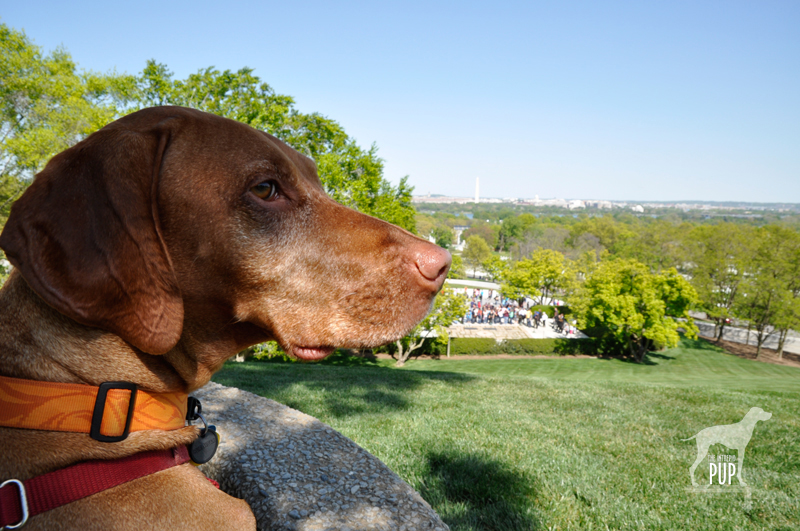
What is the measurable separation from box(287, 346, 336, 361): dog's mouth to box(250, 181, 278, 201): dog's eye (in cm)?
62

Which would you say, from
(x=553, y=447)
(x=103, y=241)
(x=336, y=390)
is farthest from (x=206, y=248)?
(x=336, y=390)

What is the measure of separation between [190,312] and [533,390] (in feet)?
36.1

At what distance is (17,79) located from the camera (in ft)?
75.6

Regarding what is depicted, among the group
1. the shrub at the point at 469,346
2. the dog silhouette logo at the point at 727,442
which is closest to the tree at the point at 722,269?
the shrub at the point at 469,346

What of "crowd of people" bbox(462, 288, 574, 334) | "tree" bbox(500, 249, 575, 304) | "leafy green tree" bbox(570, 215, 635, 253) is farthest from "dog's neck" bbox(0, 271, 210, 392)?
"leafy green tree" bbox(570, 215, 635, 253)

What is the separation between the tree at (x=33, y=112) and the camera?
21516 millimetres

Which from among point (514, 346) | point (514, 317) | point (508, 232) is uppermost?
point (508, 232)

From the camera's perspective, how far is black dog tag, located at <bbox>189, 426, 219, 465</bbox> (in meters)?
1.95

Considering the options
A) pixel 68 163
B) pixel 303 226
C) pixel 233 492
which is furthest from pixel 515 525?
pixel 68 163

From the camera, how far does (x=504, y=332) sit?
151 feet

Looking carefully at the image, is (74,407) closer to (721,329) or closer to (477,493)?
(477,493)

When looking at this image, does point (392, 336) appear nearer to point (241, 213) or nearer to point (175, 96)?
point (241, 213)

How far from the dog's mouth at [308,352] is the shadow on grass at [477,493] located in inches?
95.2

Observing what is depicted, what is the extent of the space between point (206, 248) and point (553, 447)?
5632 mm
